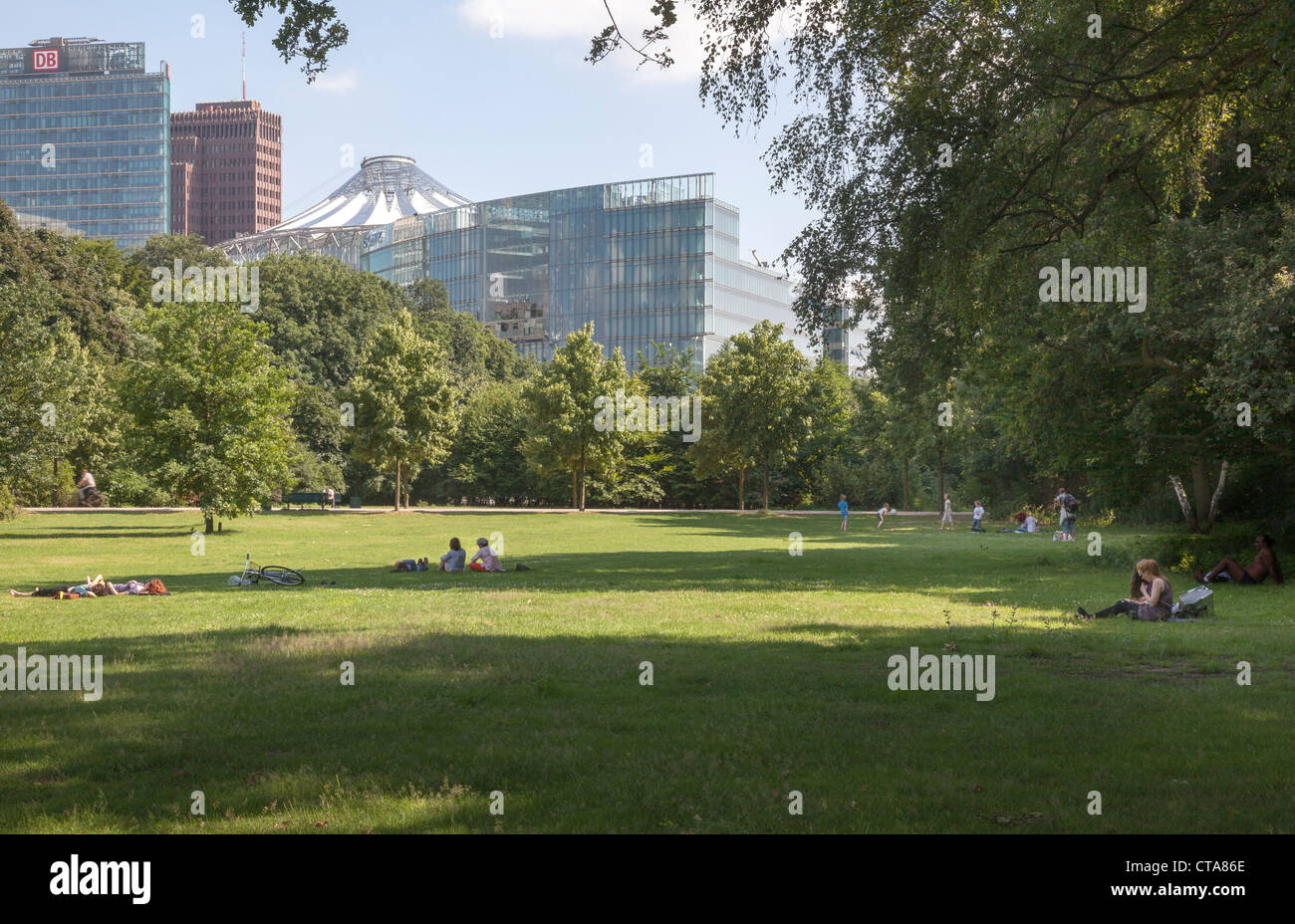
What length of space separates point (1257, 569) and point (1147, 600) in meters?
7.08

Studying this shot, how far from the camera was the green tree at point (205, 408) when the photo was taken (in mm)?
40000

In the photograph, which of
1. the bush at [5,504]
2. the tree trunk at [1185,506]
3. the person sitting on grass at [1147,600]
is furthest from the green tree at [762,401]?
the person sitting on grass at [1147,600]

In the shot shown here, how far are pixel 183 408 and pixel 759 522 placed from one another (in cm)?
3004

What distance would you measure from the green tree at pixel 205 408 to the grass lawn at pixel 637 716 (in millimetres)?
21798

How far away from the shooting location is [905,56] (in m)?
13.0

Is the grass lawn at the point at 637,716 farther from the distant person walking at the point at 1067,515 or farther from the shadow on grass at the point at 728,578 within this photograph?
the distant person walking at the point at 1067,515

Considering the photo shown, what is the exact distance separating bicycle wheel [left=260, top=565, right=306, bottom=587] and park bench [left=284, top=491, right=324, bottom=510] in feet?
153

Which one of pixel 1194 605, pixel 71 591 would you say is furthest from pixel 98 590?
pixel 1194 605

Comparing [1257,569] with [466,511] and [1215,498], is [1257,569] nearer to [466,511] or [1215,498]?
[1215,498]

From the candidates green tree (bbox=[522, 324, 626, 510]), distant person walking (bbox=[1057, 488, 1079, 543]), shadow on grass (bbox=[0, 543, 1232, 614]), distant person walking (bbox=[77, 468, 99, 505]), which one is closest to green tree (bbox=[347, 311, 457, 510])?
green tree (bbox=[522, 324, 626, 510])

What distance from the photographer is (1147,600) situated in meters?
17.0

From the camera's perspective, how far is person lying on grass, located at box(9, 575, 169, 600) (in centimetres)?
1942

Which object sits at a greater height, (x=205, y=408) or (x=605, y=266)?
(x=605, y=266)

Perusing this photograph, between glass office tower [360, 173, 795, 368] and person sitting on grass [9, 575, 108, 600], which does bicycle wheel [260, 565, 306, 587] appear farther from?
glass office tower [360, 173, 795, 368]
